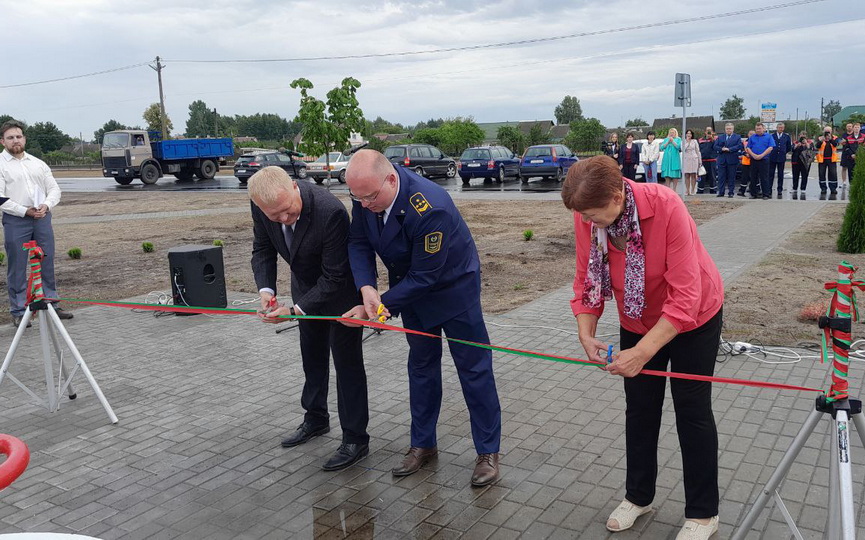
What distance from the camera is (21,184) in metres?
8.09

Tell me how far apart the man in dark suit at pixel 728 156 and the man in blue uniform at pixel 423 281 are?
17183 mm

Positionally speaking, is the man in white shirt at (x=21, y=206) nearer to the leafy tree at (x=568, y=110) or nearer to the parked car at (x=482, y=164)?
the parked car at (x=482, y=164)

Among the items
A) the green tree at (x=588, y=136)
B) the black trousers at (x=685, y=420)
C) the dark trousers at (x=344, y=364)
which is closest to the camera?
the black trousers at (x=685, y=420)

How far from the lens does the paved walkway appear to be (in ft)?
12.5

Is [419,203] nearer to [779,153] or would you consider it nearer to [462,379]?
[462,379]

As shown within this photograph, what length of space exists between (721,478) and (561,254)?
27.3 ft

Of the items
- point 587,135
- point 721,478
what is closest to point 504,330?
point 721,478

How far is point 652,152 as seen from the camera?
20.2 m

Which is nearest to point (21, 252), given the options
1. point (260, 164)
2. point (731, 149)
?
point (731, 149)

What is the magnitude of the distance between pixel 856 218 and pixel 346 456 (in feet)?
31.1

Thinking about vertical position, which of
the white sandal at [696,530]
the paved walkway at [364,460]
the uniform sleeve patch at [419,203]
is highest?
the uniform sleeve patch at [419,203]

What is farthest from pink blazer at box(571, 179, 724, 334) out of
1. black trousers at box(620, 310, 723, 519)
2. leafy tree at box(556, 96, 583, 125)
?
leafy tree at box(556, 96, 583, 125)

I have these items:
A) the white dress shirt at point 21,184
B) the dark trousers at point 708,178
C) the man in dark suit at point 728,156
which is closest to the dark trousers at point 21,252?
the white dress shirt at point 21,184

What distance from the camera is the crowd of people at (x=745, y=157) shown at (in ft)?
63.1
